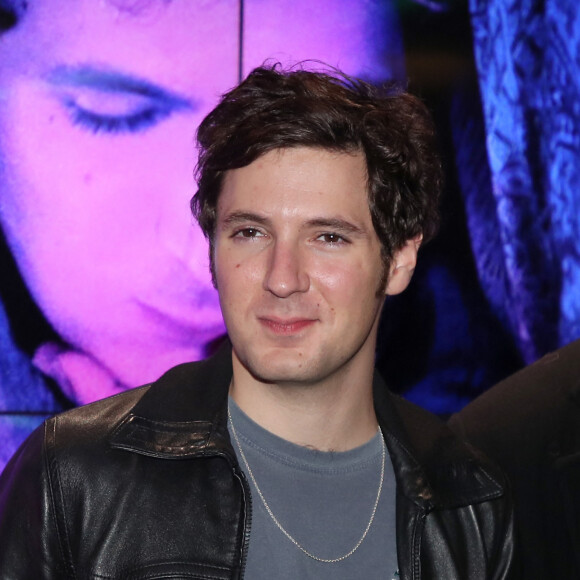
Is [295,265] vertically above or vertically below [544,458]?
above

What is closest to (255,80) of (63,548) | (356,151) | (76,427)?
(356,151)

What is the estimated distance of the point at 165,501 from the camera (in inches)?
63.4

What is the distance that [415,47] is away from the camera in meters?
2.61

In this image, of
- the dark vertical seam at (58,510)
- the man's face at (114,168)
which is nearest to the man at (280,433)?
the dark vertical seam at (58,510)

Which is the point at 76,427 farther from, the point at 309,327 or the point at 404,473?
the point at 404,473

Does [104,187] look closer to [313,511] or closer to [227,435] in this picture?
[227,435]

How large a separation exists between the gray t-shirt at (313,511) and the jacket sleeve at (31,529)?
0.34 meters

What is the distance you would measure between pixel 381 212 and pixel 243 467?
22.3 inches

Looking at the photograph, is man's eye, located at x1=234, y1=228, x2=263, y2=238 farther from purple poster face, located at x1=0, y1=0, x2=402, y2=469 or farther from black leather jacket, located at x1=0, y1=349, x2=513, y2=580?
purple poster face, located at x1=0, y1=0, x2=402, y2=469

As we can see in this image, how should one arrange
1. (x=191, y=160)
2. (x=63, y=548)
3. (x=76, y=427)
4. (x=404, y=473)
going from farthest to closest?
1. (x=191, y=160)
2. (x=404, y=473)
3. (x=76, y=427)
4. (x=63, y=548)

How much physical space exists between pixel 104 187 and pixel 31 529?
1.11 meters

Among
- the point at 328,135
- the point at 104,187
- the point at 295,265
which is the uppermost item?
the point at 104,187

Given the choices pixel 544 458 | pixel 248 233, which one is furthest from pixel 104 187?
pixel 544 458

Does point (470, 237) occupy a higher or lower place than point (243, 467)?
higher
